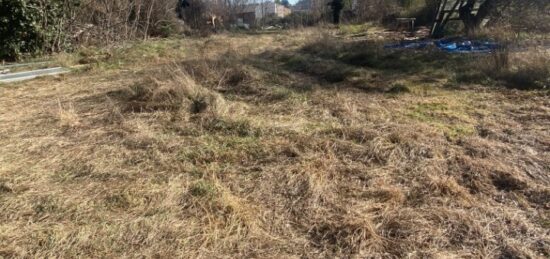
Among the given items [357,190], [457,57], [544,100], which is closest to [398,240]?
[357,190]

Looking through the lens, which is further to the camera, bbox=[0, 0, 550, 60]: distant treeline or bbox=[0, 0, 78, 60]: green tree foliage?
bbox=[0, 0, 78, 60]: green tree foliage

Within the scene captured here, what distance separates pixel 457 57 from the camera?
7.09 meters

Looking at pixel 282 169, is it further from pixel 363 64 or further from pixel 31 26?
pixel 31 26

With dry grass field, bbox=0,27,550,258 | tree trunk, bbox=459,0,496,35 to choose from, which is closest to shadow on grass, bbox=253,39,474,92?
dry grass field, bbox=0,27,550,258

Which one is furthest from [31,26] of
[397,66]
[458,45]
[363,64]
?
[458,45]

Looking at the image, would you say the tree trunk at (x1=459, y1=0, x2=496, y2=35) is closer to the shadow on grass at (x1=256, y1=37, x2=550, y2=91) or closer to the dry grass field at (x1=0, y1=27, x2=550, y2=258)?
the shadow on grass at (x1=256, y1=37, x2=550, y2=91)

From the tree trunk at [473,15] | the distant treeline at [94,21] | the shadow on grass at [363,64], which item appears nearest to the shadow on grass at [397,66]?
the shadow on grass at [363,64]

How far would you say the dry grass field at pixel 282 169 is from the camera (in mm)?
2191

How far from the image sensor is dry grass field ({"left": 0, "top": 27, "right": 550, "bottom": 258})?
2.19 meters

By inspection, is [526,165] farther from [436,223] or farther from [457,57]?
[457,57]

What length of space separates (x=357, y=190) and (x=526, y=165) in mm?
1382

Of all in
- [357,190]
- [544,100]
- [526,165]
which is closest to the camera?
[357,190]

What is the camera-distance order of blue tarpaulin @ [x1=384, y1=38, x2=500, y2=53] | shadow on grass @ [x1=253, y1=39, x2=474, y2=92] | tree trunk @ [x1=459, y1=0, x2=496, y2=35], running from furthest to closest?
tree trunk @ [x1=459, y1=0, x2=496, y2=35] → blue tarpaulin @ [x1=384, y1=38, x2=500, y2=53] → shadow on grass @ [x1=253, y1=39, x2=474, y2=92]

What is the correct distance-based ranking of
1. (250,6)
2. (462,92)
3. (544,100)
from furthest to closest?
(250,6)
(462,92)
(544,100)
